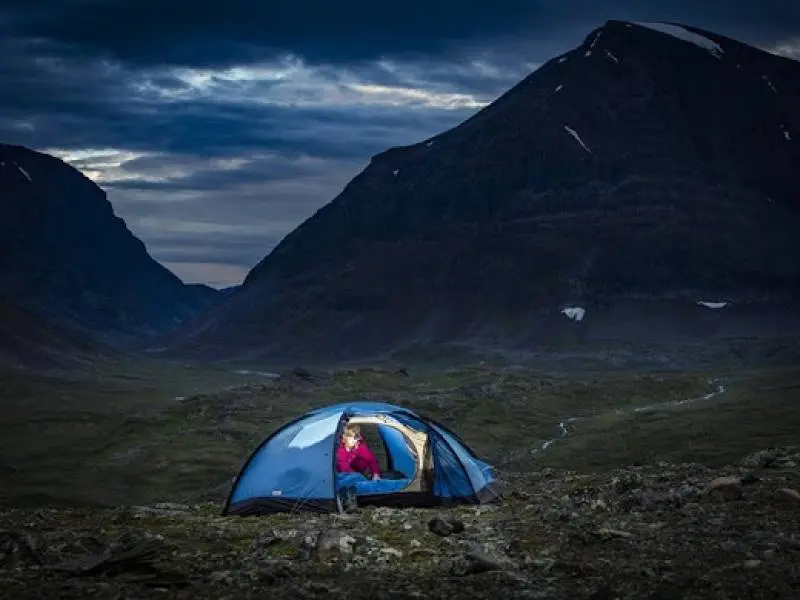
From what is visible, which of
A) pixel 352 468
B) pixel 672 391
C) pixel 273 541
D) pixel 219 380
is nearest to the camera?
pixel 273 541

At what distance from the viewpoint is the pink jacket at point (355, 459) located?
2414 cm

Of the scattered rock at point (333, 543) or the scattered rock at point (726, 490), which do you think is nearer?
the scattered rock at point (333, 543)

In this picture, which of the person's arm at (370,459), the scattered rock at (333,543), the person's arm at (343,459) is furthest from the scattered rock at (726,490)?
the scattered rock at (333,543)

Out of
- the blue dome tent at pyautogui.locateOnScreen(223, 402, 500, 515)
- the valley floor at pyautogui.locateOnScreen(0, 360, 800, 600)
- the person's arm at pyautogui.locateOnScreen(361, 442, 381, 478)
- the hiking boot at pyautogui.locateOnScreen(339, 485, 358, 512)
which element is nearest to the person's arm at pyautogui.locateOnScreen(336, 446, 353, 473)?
the blue dome tent at pyautogui.locateOnScreen(223, 402, 500, 515)

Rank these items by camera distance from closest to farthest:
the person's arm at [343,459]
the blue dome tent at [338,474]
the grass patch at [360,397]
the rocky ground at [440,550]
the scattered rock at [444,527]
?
the rocky ground at [440,550] → the scattered rock at [444,527] → the blue dome tent at [338,474] → the person's arm at [343,459] → the grass patch at [360,397]

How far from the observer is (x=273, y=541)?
18.4 meters

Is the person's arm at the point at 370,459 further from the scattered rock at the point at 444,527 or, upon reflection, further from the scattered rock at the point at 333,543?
the scattered rock at the point at 333,543

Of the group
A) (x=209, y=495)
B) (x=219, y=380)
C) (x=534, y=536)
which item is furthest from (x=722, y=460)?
(x=219, y=380)

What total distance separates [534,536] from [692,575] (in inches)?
166

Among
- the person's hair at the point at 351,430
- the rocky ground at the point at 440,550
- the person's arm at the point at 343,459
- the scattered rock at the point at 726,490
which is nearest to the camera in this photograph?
the rocky ground at the point at 440,550

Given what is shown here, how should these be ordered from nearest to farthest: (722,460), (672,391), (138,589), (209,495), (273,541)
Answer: (138,589), (273,541), (209,495), (722,460), (672,391)

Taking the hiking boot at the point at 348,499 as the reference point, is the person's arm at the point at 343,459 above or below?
above

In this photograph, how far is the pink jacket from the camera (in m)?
24.1

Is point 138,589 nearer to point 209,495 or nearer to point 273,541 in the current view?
point 273,541
